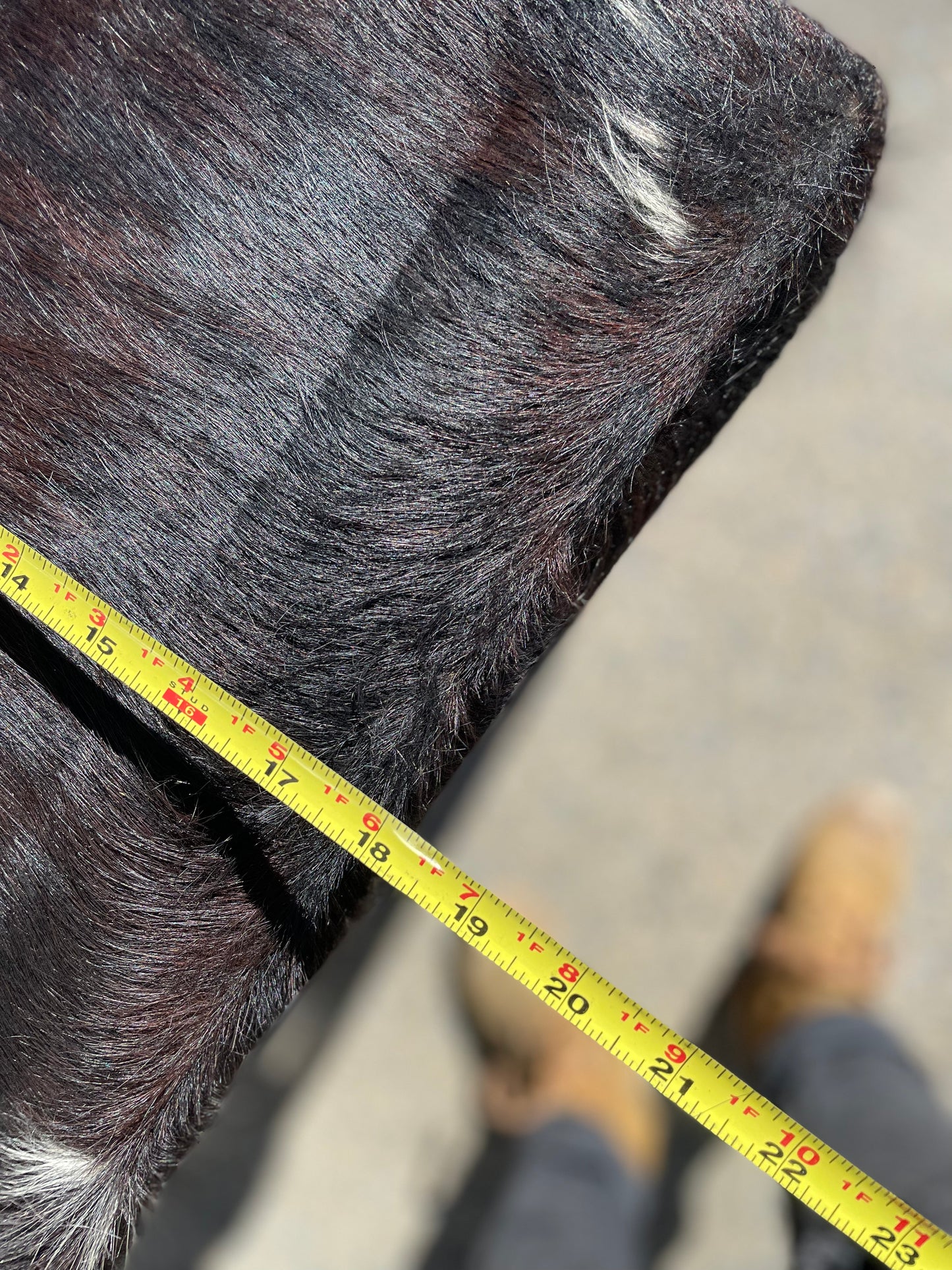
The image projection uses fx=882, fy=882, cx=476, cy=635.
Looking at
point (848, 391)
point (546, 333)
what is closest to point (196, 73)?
point (546, 333)

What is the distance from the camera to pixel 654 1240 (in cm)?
161

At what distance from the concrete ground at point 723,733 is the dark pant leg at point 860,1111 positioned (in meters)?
0.13

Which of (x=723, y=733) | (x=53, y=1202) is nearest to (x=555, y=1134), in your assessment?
(x=723, y=733)

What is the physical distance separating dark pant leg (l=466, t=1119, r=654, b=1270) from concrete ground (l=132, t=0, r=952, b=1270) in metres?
0.11

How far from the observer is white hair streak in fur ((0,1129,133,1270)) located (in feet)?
2.58

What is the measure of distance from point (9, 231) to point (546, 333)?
46 centimetres

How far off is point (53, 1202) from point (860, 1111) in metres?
1.18

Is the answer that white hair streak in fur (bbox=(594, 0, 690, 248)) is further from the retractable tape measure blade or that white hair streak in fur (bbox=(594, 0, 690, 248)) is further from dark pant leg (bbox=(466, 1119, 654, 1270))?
dark pant leg (bbox=(466, 1119, 654, 1270))

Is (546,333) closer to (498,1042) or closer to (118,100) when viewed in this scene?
(118,100)

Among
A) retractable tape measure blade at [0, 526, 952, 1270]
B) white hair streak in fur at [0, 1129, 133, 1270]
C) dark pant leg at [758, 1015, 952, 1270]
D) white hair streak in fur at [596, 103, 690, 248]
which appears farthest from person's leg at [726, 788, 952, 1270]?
white hair streak in fur at [596, 103, 690, 248]

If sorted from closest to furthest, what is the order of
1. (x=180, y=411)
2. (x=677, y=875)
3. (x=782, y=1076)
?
1. (x=180, y=411)
2. (x=782, y=1076)
3. (x=677, y=875)

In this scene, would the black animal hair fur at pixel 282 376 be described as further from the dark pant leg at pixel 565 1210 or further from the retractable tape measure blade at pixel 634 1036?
the dark pant leg at pixel 565 1210

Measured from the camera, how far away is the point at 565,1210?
5.00 feet

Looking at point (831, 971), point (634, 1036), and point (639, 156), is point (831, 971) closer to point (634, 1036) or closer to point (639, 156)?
point (634, 1036)
